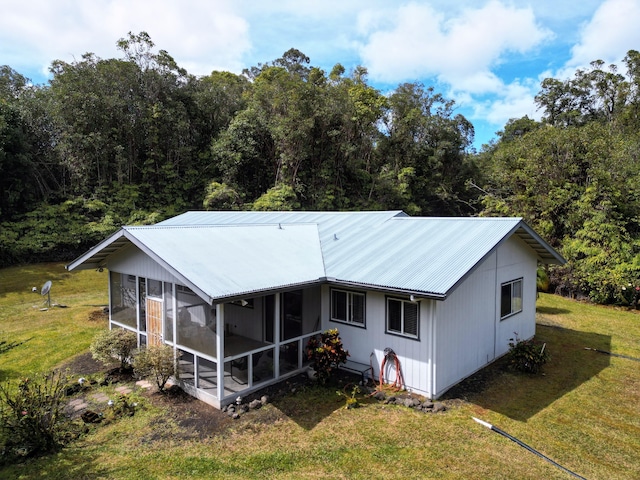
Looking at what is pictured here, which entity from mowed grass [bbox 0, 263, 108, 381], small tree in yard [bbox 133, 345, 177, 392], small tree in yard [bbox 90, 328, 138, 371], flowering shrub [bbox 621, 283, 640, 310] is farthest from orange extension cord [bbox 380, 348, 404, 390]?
flowering shrub [bbox 621, 283, 640, 310]

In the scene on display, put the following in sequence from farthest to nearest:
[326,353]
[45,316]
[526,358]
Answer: [45,316], [526,358], [326,353]

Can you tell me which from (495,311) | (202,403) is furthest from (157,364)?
(495,311)

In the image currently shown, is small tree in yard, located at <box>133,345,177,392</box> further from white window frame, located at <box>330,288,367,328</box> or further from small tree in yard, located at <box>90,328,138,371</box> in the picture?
white window frame, located at <box>330,288,367,328</box>

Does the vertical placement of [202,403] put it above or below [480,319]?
below

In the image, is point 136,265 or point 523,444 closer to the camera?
point 523,444

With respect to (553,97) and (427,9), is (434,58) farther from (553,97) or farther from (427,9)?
(553,97)

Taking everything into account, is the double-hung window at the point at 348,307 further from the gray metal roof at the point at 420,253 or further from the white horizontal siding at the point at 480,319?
the white horizontal siding at the point at 480,319

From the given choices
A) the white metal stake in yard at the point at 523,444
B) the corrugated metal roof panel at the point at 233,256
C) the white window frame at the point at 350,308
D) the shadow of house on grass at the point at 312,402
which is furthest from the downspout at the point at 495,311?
the corrugated metal roof panel at the point at 233,256

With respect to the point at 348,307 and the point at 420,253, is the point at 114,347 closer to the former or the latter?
the point at 348,307

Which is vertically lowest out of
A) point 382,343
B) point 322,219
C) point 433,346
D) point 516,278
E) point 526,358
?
point 526,358
